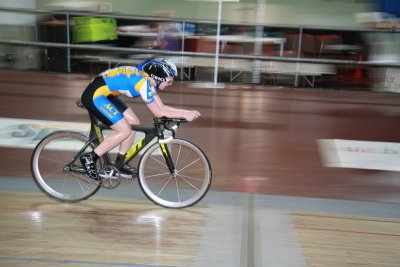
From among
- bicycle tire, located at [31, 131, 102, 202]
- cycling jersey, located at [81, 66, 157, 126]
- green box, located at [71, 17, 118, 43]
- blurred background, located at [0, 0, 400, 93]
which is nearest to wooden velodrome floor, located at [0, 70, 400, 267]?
Result: bicycle tire, located at [31, 131, 102, 202]

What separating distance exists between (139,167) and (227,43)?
8.35m

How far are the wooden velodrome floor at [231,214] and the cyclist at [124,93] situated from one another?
21.6 inches

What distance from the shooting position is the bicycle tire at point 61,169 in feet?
12.2

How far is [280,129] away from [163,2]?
734 centimetres

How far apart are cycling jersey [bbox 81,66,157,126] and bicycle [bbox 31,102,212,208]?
16 centimetres

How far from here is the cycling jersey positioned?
3426 mm

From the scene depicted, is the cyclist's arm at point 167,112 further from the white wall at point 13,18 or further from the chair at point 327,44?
the white wall at point 13,18

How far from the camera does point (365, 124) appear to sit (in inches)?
285

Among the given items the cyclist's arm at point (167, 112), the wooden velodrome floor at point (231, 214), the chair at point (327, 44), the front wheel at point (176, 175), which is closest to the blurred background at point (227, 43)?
the chair at point (327, 44)

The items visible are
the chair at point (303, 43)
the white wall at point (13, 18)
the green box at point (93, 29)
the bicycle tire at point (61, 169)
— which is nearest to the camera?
the bicycle tire at point (61, 169)

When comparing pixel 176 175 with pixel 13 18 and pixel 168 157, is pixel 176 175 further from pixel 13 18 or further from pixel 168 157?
pixel 13 18

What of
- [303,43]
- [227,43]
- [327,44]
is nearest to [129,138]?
[227,43]

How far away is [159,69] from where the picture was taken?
3459 mm

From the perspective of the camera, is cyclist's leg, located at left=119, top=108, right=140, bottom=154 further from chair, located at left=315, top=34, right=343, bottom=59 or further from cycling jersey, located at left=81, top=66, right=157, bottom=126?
chair, located at left=315, top=34, right=343, bottom=59
